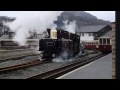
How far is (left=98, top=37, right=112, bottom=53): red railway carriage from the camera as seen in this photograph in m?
31.7

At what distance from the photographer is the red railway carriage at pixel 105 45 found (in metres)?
31.7

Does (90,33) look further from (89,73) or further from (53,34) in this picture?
(89,73)

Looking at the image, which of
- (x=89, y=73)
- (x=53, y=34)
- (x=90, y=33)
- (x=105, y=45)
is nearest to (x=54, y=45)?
(x=53, y=34)

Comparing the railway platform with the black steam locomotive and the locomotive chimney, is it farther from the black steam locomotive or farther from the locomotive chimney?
the locomotive chimney

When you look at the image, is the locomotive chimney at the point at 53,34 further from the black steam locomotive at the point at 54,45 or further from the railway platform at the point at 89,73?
the railway platform at the point at 89,73

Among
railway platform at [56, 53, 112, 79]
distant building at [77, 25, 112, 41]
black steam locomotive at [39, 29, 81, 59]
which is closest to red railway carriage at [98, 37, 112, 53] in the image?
black steam locomotive at [39, 29, 81, 59]
